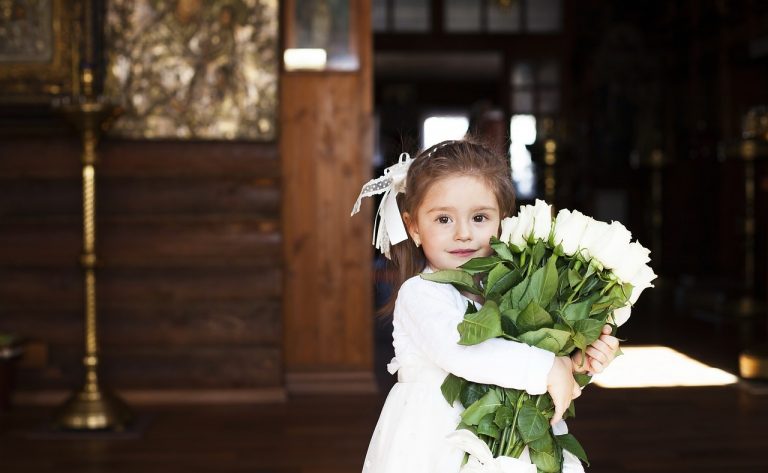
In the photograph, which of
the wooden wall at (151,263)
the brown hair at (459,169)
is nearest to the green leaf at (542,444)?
the brown hair at (459,169)

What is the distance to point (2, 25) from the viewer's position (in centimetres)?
517

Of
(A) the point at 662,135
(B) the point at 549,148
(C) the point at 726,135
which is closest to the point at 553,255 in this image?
(B) the point at 549,148

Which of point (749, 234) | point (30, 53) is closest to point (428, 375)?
point (30, 53)

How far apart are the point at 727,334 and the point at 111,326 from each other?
425cm

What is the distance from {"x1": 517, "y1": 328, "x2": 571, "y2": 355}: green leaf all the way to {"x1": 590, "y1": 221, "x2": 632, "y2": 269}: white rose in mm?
135

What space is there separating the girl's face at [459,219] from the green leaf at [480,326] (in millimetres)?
212

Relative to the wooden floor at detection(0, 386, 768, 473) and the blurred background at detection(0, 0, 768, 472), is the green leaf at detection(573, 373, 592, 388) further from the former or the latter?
the blurred background at detection(0, 0, 768, 472)

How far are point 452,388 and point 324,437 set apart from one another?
2.49 metres

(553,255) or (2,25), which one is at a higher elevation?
(2,25)

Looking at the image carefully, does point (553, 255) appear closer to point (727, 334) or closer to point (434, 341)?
point (434, 341)

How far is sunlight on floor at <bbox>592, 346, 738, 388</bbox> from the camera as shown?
215 inches

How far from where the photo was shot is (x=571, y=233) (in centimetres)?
177

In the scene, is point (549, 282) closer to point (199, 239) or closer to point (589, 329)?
point (589, 329)

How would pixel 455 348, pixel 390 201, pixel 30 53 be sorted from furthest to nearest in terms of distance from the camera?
pixel 30 53, pixel 390 201, pixel 455 348
